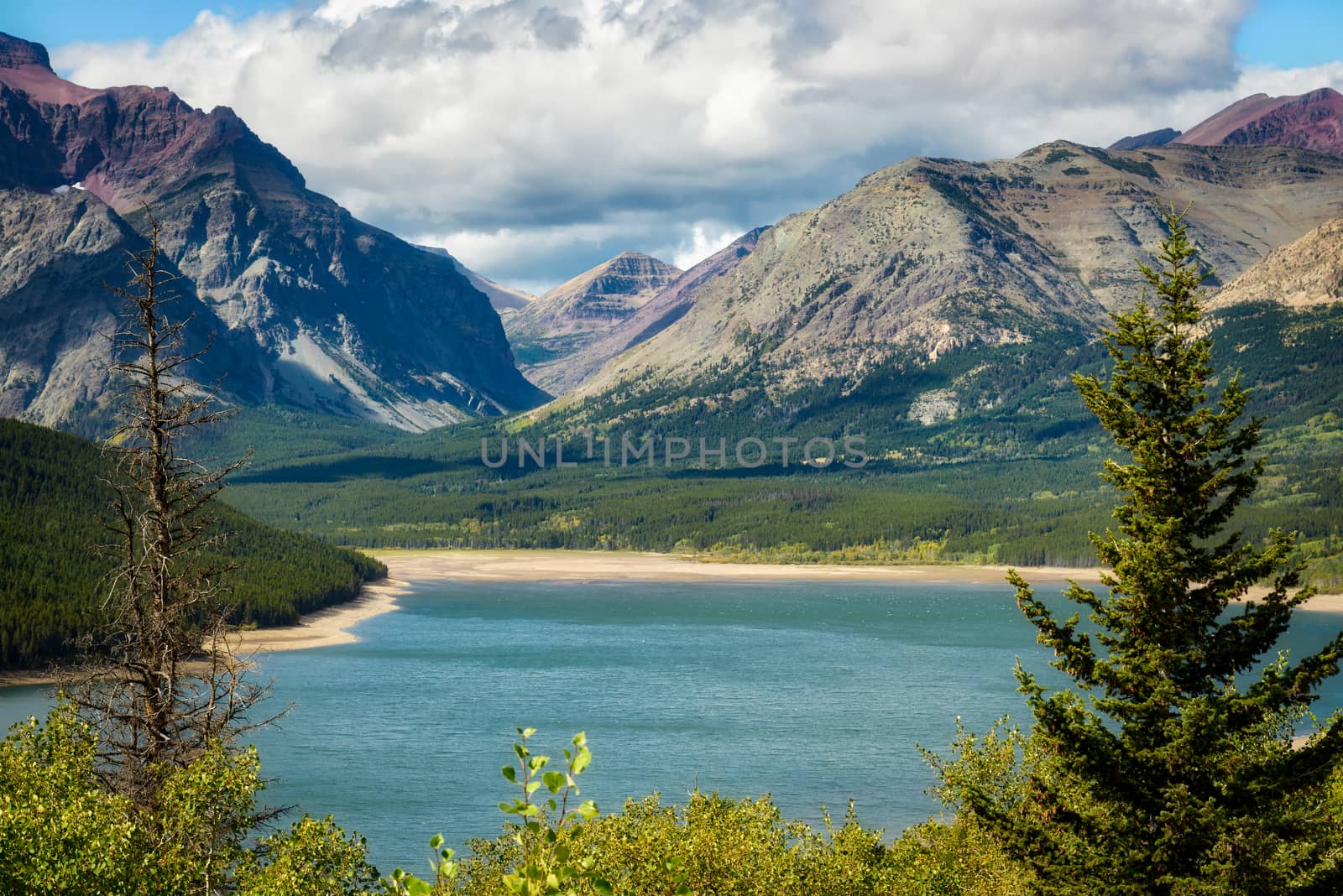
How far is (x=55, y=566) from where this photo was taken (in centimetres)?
15450

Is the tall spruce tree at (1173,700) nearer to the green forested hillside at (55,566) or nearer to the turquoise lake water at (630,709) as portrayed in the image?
the turquoise lake water at (630,709)

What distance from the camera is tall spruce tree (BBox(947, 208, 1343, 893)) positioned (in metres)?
28.1

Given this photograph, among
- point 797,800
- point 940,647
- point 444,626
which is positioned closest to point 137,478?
point 797,800

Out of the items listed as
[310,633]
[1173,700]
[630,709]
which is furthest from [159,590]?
[310,633]

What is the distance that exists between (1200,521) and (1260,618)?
263cm

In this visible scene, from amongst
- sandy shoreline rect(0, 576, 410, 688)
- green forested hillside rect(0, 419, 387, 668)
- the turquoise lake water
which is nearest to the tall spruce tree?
→ the turquoise lake water

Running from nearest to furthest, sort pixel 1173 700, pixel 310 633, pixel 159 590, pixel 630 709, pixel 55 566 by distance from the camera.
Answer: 1. pixel 1173 700
2. pixel 159 590
3. pixel 630 709
4. pixel 55 566
5. pixel 310 633

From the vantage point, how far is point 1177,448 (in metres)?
30.4

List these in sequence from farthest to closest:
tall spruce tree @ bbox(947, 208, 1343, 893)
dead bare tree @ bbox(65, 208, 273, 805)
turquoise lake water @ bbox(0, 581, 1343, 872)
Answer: turquoise lake water @ bbox(0, 581, 1343, 872) → dead bare tree @ bbox(65, 208, 273, 805) → tall spruce tree @ bbox(947, 208, 1343, 893)

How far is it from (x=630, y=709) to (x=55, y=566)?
7686 cm

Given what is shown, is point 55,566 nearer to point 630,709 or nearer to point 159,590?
point 630,709

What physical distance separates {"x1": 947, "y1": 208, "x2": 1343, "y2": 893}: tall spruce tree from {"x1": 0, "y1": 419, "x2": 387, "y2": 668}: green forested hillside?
100605 millimetres

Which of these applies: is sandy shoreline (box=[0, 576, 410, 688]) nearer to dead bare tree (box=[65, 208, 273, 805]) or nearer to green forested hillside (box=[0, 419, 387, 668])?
green forested hillside (box=[0, 419, 387, 668])

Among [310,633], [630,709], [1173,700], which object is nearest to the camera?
[1173,700]
